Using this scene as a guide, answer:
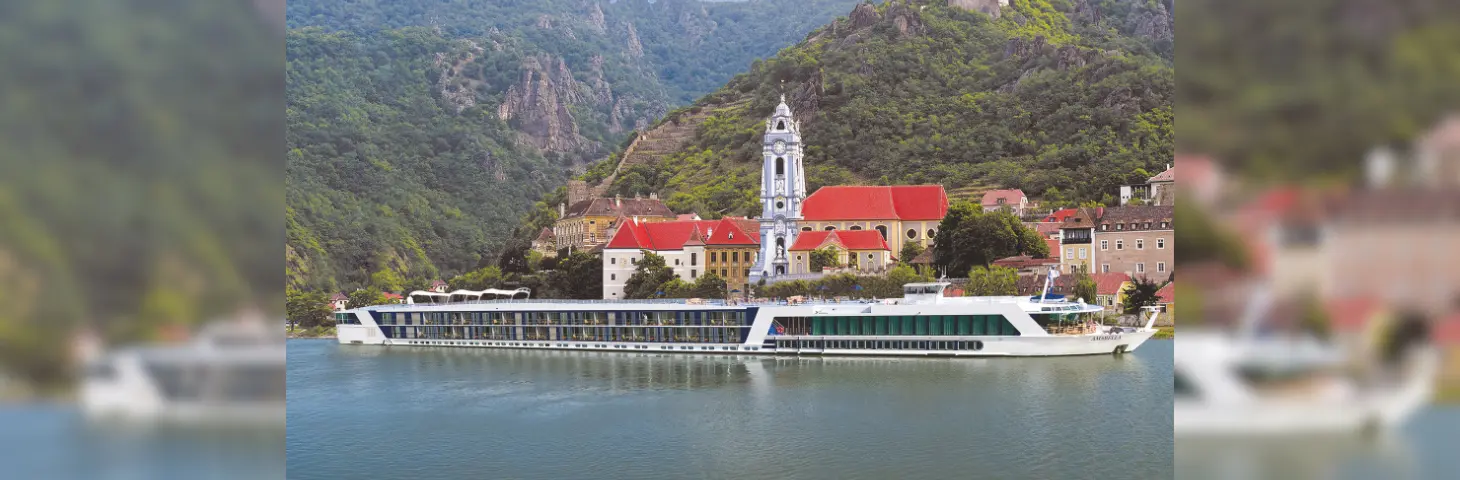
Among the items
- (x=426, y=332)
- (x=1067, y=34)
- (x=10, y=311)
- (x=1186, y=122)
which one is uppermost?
(x=1067, y=34)

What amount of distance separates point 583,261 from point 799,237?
940 centimetres

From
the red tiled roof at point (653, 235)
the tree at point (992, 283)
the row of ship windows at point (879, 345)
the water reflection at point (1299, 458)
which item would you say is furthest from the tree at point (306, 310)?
the water reflection at point (1299, 458)

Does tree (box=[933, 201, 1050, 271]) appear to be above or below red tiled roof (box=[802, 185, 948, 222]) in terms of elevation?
below

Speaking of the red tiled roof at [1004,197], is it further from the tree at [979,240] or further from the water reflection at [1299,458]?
the water reflection at [1299,458]

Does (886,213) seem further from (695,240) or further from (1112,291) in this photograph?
(1112,291)

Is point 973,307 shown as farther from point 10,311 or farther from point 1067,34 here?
point 1067,34

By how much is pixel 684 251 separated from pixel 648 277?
3.45 metres

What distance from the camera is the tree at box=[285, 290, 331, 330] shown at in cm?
5266

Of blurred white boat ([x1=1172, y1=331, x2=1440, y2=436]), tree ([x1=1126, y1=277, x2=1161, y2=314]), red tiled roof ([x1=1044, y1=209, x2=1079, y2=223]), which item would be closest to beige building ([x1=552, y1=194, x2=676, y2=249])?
red tiled roof ([x1=1044, y1=209, x2=1079, y2=223])

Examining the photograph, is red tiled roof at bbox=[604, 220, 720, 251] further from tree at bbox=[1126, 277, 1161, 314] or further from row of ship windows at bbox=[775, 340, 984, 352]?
tree at bbox=[1126, 277, 1161, 314]

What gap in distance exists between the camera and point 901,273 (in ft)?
133

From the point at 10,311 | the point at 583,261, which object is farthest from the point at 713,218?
the point at 10,311

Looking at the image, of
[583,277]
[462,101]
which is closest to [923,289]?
[583,277]

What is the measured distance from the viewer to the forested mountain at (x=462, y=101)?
68438mm
